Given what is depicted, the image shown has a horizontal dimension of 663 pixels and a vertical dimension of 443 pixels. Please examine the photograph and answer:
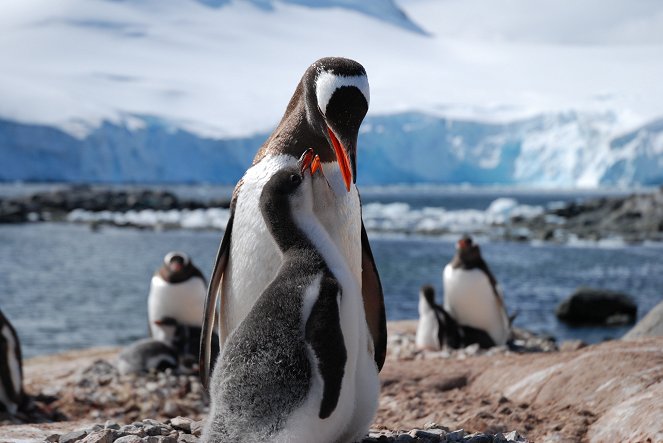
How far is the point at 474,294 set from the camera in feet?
28.6

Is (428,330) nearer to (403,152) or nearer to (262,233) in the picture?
(262,233)

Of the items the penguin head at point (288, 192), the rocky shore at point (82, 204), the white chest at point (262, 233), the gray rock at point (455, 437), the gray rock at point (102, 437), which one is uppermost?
the penguin head at point (288, 192)

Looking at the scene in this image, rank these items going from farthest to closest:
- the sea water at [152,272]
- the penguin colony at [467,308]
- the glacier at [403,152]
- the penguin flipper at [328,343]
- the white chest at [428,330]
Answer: the glacier at [403,152], the sea water at [152,272], the penguin colony at [467,308], the white chest at [428,330], the penguin flipper at [328,343]

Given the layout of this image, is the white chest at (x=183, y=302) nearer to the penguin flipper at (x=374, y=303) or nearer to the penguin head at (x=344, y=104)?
the penguin flipper at (x=374, y=303)

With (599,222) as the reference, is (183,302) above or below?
above

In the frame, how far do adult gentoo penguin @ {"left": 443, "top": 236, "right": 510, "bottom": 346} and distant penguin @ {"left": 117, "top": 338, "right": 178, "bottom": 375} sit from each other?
9.37 ft

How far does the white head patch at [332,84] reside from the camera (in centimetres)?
305

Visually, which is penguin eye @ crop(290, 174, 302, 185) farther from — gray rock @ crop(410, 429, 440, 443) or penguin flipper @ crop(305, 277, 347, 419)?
gray rock @ crop(410, 429, 440, 443)

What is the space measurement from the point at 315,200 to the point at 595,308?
13.2m

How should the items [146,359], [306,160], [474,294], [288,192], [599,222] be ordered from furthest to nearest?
[599,222] < [474,294] < [146,359] < [306,160] < [288,192]

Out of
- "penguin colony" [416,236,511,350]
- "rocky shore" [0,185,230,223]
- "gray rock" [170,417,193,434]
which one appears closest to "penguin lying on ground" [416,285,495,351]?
"penguin colony" [416,236,511,350]

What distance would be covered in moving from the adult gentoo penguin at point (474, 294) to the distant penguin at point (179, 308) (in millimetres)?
2515

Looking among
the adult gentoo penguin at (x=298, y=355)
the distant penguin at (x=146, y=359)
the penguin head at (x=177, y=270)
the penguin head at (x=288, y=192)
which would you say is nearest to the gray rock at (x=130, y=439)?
the adult gentoo penguin at (x=298, y=355)

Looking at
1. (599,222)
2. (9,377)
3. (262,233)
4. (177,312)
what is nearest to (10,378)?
(9,377)
